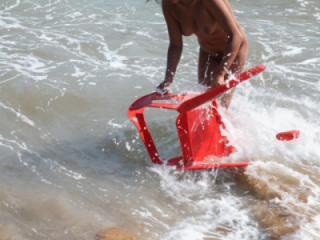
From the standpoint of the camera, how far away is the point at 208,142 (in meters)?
3.75

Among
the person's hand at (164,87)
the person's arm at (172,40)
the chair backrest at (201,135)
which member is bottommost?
the chair backrest at (201,135)

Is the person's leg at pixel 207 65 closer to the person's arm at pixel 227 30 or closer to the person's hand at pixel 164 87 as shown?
the person's hand at pixel 164 87

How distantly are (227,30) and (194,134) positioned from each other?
0.82 meters

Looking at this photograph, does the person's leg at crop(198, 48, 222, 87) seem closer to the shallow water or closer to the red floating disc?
the shallow water

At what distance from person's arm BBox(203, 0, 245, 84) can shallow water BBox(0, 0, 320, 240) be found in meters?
0.69

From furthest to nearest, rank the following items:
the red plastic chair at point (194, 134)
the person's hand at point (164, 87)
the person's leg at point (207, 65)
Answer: the person's leg at point (207, 65)
the person's hand at point (164, 87)
the red plastic chair at point (194, 134)

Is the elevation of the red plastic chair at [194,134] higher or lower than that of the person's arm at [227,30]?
lower

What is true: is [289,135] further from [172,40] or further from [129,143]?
[129,143]

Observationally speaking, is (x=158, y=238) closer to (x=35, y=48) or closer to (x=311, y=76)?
(x=311, y=76)

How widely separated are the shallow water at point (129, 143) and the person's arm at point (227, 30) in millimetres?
691

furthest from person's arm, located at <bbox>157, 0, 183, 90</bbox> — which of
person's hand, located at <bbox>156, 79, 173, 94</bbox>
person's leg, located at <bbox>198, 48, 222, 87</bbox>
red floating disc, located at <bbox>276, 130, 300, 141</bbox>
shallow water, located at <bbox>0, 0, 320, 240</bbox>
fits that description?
red floating disc, located at <bbox>276, 130, 300, 141</bbox>

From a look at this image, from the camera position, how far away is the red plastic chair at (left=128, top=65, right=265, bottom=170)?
3.57 metres

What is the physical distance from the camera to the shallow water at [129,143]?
3221mm

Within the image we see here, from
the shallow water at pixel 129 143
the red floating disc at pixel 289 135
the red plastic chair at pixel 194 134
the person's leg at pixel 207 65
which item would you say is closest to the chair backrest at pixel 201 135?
the red plastic chair at pixel 194 134
